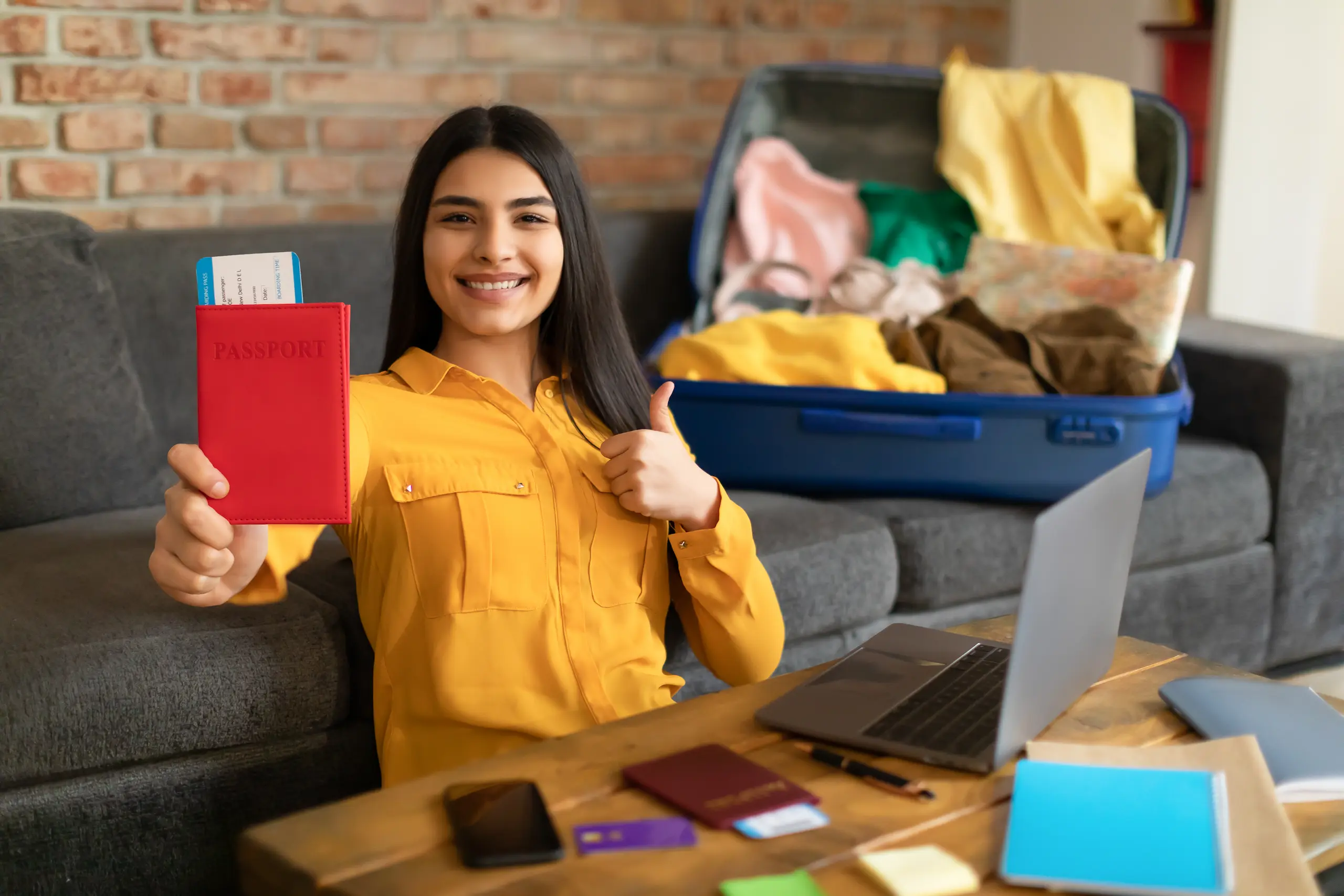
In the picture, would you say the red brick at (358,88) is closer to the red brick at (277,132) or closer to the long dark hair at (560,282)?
the red brick at (277,132)

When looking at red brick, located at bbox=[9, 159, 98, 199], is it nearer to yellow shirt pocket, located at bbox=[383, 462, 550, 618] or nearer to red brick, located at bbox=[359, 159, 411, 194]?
red brick, located at bbox=[359, 159, 411, 194]

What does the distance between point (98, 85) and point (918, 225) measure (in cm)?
140

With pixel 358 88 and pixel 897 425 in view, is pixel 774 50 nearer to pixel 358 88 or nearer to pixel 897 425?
pixel 358 88

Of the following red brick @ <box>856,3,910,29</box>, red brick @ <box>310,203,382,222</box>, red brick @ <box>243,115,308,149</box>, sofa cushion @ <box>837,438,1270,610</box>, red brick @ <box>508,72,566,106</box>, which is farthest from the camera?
red brick @ <box>856,3,910,29</box>

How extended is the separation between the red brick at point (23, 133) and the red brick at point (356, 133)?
18.2 inches

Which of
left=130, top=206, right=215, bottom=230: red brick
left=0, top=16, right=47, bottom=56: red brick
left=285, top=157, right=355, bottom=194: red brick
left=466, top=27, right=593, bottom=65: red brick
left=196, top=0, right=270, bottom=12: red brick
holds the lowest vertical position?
left=130, top=206, right=215, bottom=230: red brick

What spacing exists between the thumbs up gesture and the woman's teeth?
0.60 feet

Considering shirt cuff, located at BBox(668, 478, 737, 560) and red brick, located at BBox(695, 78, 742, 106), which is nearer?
shirt cuff, located at BBox(668, 478, 737, 560)

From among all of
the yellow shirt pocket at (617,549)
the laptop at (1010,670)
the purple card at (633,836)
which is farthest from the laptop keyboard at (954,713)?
the yellow shirt pocket at (617,549)

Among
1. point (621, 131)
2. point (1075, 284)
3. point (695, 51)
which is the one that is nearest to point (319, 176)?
point (621, 131)

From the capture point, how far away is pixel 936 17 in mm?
3219

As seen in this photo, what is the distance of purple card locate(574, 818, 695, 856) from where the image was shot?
860 millimetres

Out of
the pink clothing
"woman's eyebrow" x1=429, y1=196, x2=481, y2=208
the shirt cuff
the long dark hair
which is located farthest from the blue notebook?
the pink clothing

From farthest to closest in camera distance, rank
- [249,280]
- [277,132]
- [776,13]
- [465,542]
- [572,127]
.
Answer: [776,13]
[572,127]
[277,132]
[465,542]
[249,280]
